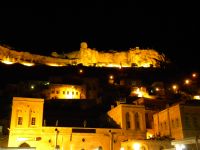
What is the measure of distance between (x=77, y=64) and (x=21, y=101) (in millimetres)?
75435

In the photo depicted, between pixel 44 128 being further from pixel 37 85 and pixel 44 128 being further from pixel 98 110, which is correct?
pixel 37 85

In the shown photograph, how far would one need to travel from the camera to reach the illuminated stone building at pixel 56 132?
130 feet

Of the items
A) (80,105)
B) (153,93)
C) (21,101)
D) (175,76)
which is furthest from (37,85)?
(175,76)

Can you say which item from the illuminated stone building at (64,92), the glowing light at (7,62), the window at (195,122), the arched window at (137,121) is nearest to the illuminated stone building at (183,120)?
the window at (195,122)

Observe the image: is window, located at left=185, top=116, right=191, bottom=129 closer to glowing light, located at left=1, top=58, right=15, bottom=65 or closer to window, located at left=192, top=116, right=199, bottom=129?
window, located at left=192, top=116, right=199, bottom=129

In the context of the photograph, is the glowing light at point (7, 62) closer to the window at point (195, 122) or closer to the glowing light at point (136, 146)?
the glowing light at point (136, 146)

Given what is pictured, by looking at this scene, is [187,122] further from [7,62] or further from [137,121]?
[7,62]

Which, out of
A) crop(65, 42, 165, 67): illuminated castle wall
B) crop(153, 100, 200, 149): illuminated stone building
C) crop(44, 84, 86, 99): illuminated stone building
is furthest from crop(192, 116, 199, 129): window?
crop(65, 42, 165, 67): illuminated castle wall

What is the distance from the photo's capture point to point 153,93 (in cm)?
8512

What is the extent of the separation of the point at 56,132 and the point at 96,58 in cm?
8455

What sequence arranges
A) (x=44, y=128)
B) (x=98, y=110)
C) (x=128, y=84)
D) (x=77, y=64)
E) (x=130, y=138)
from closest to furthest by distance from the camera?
(x=44, y=128), (x=130, y=138), (x=98, y=110), (x=128, y=84), (x=77, y=64)

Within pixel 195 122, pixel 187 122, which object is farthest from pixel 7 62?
pixel 195 122

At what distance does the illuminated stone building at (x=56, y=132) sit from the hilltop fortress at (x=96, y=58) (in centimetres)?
7250

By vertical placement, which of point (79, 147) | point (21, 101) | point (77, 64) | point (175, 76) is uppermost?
point (77, 64)
